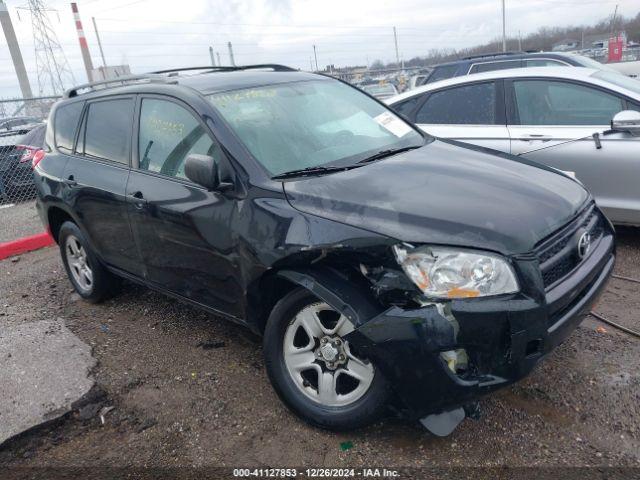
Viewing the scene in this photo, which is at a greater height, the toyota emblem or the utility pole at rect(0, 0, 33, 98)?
the utility pole at rect(0, 0, 33, 98)

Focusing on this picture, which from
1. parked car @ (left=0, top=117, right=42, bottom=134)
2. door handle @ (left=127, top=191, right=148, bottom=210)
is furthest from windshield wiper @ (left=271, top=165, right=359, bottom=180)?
parked car @ (left=0, top=117, right=42, bottom=134)

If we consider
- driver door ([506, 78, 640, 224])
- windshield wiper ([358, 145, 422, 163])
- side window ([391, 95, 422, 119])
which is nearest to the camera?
windshield wiper ([358, 145, 422, 163])

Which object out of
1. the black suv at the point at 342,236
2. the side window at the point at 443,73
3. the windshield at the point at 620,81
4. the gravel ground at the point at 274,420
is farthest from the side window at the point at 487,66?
the gravel ground at the point at 274,420

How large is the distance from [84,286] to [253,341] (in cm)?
185

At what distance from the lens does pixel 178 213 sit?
3344 mm

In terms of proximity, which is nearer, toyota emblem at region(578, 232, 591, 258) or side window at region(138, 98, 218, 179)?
toyota emblem at region(578, 232, 591, 258)

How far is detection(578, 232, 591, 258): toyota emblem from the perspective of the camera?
276 cm

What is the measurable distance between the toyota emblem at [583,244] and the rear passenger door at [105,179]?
9.07 feet

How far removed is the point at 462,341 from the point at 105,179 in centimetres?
281

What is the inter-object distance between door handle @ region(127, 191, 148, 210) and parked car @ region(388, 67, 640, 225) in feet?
10.7

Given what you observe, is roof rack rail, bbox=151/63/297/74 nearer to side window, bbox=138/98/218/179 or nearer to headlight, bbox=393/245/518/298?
side window, bbox=138/98/218/179

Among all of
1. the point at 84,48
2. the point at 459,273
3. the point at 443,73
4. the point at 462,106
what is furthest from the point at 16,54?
the point at 459,273

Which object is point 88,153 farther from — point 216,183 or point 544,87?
point 544,87

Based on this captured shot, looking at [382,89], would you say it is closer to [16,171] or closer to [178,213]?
[16,171]
